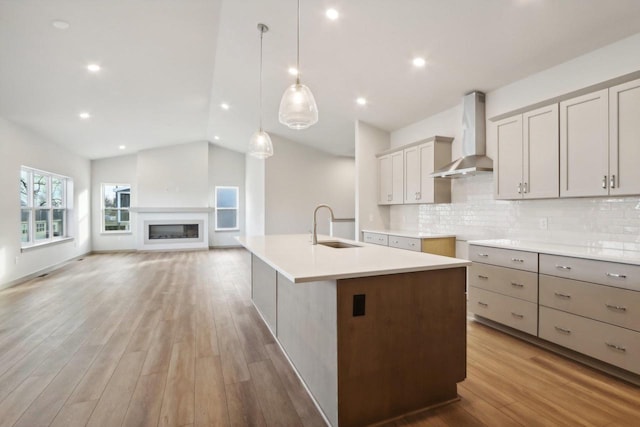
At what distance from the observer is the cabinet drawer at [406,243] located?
13.9 feet

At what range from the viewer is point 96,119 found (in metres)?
5.83

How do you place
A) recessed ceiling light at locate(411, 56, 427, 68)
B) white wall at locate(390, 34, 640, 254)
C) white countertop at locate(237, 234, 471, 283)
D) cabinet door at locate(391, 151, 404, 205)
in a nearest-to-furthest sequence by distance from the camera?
white countertop at locate(237, 234, 471, 283) < white wall at locate(390, 34, 640, 254) < recessed ceiling light at locate(411, 56, 427, 68) < cabinet door at locate(391, 151, 404, 205)

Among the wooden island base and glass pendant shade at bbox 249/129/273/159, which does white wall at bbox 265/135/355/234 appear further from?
the wooden island base

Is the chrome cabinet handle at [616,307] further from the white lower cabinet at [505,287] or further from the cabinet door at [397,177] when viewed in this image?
the cabinet door at [397,177]

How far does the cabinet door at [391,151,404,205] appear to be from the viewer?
16.8 feet

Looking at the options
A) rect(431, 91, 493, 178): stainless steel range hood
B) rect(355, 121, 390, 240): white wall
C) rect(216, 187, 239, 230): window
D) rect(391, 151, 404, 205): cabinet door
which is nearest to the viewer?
rect(431, 91, 493, 178): stainless steel range hood

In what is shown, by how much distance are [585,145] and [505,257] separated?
3.81 feet

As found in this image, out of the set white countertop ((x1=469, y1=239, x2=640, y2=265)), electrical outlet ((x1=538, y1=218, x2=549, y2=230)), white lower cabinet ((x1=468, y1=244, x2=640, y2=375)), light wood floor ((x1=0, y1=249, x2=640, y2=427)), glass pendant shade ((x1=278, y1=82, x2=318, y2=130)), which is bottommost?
light wood floor ((x1=0, y1=249, x2=640, y2=427))

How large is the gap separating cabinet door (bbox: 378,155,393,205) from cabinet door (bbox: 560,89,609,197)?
9.04ft

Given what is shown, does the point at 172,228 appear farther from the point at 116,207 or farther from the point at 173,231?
the point at 116,207

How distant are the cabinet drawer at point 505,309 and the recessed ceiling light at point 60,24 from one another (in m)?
4.89

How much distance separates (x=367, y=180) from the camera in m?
5.70

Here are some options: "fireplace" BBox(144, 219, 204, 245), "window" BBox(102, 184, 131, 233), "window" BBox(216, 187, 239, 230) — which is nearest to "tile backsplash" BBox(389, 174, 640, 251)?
"window" BBox(216, 187, 239, 230)

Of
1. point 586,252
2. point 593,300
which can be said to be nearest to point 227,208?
point 586,252
